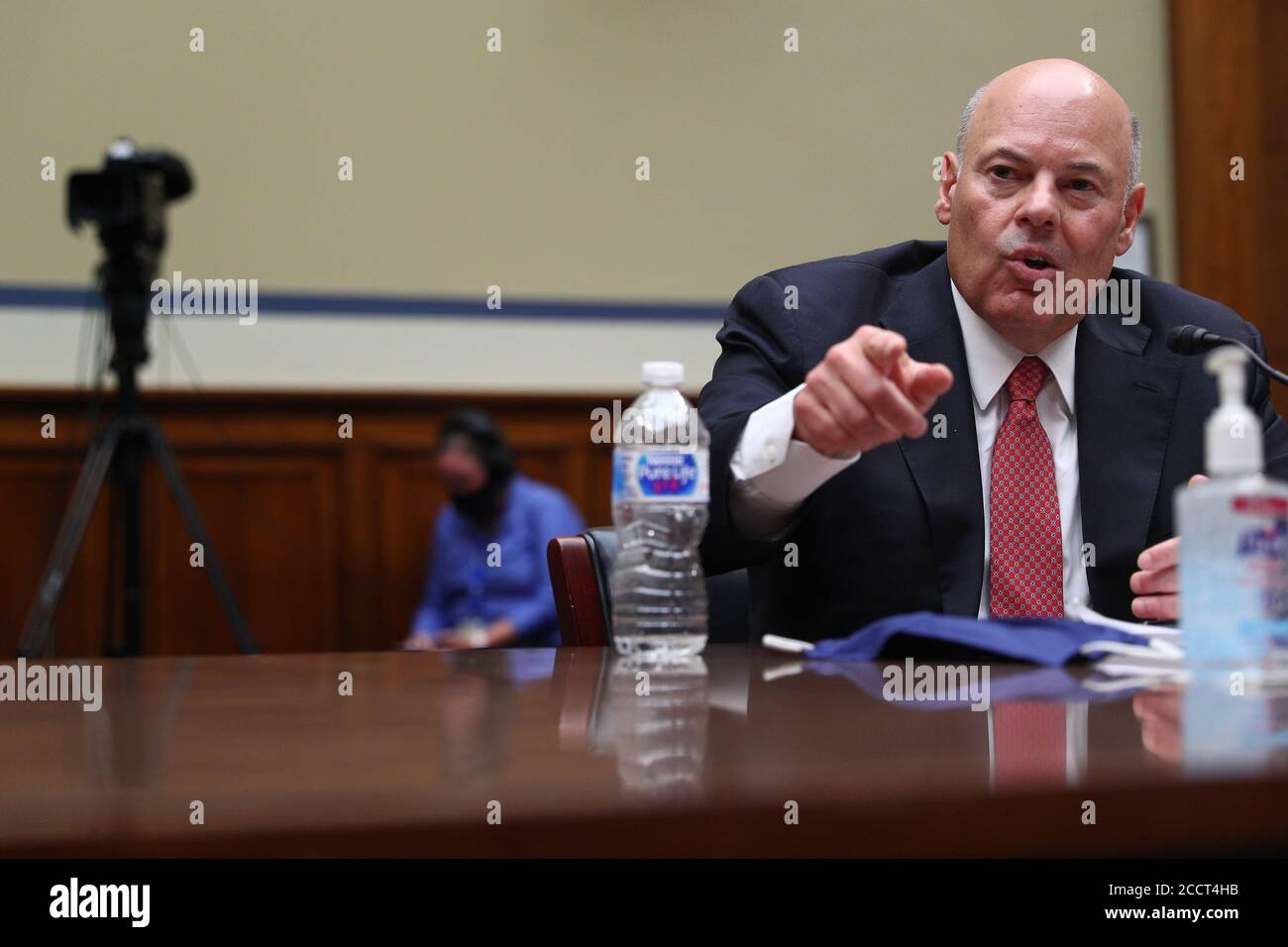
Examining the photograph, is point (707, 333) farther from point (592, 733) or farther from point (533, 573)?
point (592, 733)

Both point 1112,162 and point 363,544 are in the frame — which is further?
point 363,544

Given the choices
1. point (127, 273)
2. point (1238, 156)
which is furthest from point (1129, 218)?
point (1238, 156)

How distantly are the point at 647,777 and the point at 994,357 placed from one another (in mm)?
1211

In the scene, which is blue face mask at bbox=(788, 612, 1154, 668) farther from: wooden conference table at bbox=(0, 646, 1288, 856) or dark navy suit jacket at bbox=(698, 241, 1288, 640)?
dark navy suit jacket at bbox=(698, 241, 1288, 640)

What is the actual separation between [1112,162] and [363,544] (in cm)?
305

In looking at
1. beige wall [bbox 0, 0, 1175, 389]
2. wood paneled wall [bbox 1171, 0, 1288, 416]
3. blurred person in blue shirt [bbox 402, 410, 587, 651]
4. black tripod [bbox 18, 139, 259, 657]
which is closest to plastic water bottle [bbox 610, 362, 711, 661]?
black tripod [bbox 18, 139, 259, 657]

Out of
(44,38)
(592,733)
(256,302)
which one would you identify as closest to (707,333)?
(256,302)

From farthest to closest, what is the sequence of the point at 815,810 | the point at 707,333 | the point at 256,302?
1. the point at 707,333
2. the point at 256,302
3. the point at 815,810

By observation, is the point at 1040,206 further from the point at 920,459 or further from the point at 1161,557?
the point at 1161,557

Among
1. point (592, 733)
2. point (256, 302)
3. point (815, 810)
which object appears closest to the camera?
point (815, 810)

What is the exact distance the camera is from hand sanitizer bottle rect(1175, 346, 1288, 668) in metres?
0.79

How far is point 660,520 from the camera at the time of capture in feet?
4.47

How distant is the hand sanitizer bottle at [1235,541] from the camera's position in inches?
31.3
